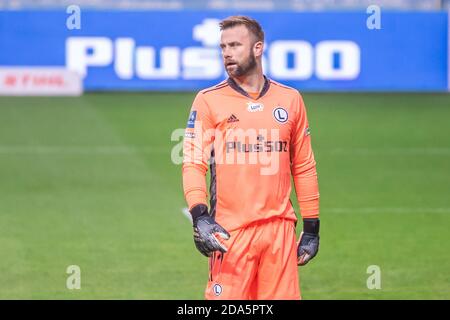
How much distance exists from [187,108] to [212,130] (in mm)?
15744

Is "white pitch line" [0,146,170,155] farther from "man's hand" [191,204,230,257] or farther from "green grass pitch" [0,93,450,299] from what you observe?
"man's hand" [191,204,230,257]

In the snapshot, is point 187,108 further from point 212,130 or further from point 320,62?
point 212,130

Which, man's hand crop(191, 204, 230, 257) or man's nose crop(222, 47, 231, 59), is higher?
man's nose crop(222, 47, 231, 59)

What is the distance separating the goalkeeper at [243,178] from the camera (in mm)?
6547

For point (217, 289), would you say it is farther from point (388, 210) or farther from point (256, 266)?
point (388, 210)

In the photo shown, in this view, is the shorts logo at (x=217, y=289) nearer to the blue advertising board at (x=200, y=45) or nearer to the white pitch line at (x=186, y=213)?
the white pitch line at (x=186, y=213)

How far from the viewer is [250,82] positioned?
670cm

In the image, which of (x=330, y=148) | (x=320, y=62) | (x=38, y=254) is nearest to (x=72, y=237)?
(x=38, y=254)

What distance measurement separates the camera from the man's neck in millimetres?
6680

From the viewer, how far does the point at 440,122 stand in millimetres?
21359

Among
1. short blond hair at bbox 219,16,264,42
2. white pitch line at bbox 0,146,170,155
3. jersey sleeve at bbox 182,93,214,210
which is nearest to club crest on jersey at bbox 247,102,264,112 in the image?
jersey sleeve at bbox 182,93,214,210

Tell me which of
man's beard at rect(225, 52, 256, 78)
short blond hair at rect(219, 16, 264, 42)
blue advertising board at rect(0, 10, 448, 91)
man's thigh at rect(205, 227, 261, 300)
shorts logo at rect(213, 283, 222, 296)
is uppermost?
blue advertising board at rect(0, 10, 448, 91)

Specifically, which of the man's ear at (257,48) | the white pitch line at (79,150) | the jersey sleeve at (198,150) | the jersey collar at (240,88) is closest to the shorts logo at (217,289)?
the jersey sleeve at (198,150)

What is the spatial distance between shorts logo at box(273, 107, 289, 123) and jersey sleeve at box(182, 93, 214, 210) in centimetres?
36
